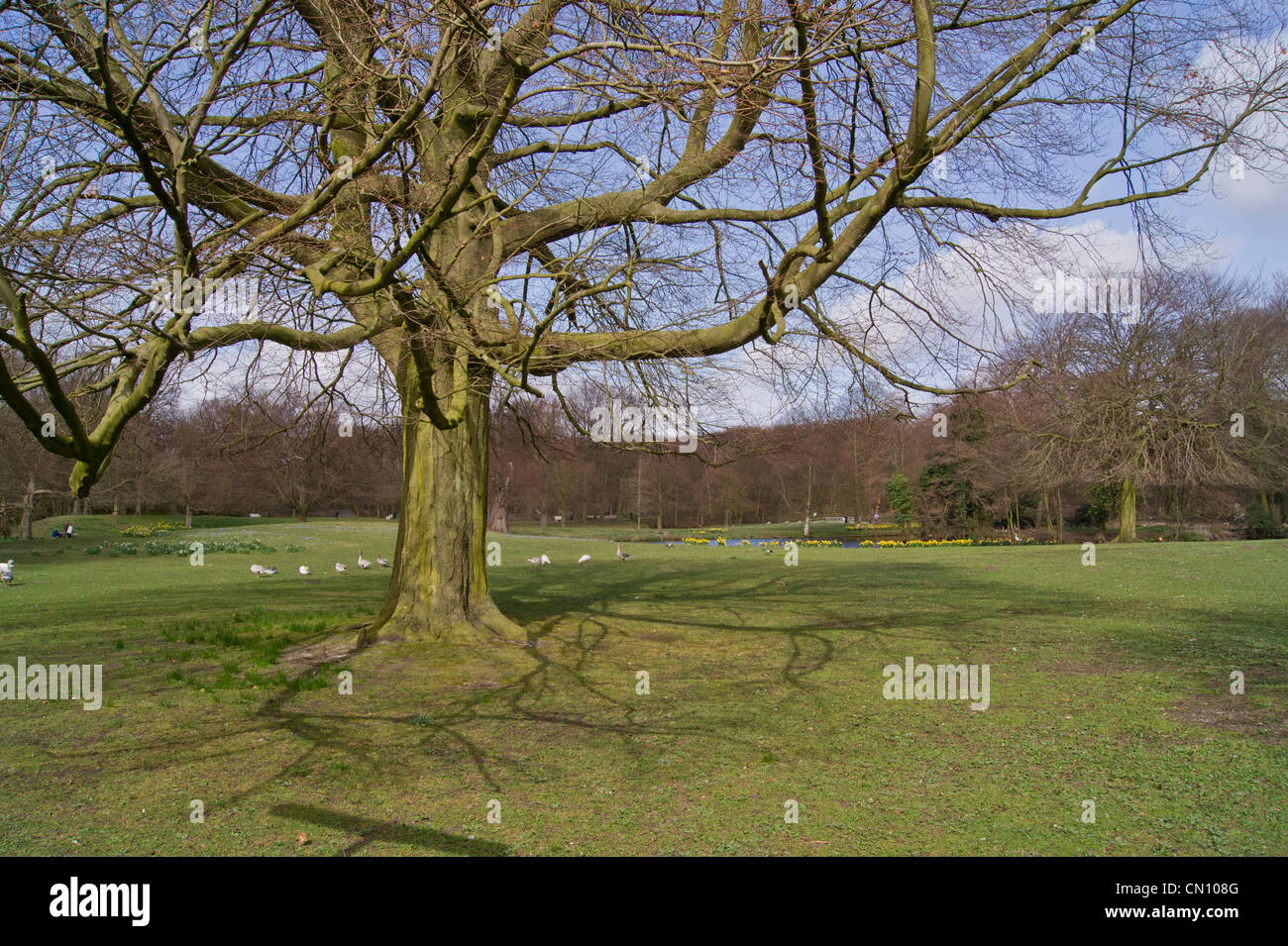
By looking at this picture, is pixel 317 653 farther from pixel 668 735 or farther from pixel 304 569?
pixel 304 569

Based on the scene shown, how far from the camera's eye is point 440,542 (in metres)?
9.68

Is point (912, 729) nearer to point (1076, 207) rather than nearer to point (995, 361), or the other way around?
point (995, 361)

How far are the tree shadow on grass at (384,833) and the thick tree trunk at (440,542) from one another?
15.3 feet

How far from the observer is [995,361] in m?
8.61

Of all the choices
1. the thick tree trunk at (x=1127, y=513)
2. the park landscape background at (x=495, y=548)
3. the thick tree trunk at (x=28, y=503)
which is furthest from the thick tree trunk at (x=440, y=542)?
the thick tree trunk at (x=28, y=503)

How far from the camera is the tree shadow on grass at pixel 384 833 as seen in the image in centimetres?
436

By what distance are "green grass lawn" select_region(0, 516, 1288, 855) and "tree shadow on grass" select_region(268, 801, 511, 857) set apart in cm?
2

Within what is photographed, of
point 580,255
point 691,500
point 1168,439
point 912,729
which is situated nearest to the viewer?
point 912,729

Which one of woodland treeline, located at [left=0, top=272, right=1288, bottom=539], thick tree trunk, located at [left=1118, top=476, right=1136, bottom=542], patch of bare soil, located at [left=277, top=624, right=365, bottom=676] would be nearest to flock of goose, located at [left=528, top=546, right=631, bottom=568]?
woodland treeline, located at [left=0, top=272, right=1288, bottom=539]

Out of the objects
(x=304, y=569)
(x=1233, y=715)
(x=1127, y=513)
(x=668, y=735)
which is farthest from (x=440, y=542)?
(x=1127, y=513)

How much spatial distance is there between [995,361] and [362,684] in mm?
7390

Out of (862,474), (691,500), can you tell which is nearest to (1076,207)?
(862,474)

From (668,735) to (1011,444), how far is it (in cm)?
2852

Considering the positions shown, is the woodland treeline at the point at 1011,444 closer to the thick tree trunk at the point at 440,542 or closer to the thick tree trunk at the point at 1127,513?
the thick tree trunk at the point at 1127,513
